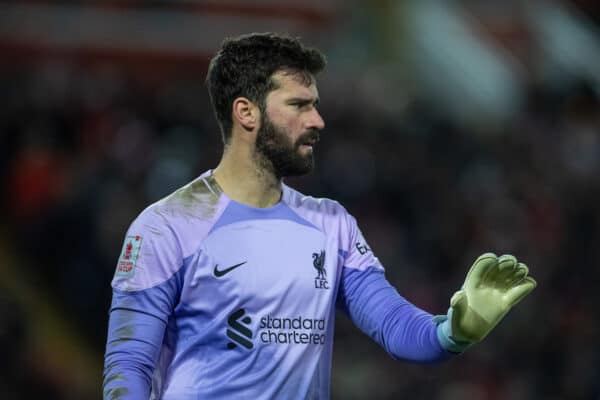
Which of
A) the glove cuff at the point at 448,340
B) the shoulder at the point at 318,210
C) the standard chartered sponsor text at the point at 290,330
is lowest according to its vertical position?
the standard chartered sponsor text at the point at 290,330

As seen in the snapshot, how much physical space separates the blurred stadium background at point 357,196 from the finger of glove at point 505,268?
537 centimetres

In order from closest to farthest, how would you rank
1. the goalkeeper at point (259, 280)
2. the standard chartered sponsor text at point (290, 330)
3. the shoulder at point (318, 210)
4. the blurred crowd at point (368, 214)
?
the goalkeeper at point (259, 280)
the standard chartered sponsor text at point (290, 330)
the shoulder at point (318, 210)
the blurred crowd at point (368, 214)

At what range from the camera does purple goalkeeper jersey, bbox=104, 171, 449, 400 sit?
3471 mm

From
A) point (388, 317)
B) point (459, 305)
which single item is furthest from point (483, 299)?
point (388, 317)

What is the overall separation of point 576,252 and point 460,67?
6685 mm

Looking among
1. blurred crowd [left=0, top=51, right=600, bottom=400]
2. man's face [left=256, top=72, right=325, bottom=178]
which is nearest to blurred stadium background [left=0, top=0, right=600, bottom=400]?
blurred crowd [left=0, top=51, right=600, bottom=400]

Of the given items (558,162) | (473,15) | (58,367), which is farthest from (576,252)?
(473,15)

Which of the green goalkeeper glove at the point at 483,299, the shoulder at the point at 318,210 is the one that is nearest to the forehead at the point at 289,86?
the shoulder at the point at 318,210

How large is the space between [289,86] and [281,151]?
0.73 ft

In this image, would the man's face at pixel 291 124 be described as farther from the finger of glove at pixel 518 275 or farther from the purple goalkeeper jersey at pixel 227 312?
the finger of glove at pixel 518 275

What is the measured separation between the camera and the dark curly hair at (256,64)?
3748mm

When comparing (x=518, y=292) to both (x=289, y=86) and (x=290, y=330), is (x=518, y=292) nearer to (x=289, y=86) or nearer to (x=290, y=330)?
(x=290, y=330)

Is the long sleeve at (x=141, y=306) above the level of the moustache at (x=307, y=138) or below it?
below

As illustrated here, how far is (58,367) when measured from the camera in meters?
9.30
